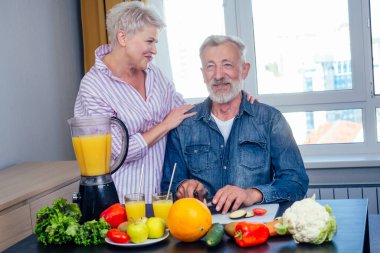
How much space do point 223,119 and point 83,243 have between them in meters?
0.98

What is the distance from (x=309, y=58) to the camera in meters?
3.84

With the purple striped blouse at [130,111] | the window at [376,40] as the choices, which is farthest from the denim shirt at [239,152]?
the window at [376,40]

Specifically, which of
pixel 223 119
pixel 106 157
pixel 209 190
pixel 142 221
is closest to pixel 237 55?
pixel 223 119

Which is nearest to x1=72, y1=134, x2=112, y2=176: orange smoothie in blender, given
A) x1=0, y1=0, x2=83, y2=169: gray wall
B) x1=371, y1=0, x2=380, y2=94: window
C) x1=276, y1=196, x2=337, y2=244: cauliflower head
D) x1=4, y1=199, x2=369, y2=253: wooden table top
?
x1=4, y1=199, x2=369, y2=253: wooden table top

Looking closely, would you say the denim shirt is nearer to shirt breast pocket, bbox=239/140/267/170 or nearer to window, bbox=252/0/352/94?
shirt breast pocket, bbox=239/140/267/170

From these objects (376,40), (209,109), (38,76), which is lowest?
(209,109)

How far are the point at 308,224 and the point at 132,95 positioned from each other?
1251 mm

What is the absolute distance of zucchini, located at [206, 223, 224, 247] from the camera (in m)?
1.48

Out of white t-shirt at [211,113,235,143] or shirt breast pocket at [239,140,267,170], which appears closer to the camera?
shirt breast pocket at [239,140,267,170]

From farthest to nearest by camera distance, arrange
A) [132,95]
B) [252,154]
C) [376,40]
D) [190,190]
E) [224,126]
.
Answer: [376,40] → [132,95] → [224,126] → [252,154] → [190,190]

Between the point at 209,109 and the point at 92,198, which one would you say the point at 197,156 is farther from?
the point at 92,198

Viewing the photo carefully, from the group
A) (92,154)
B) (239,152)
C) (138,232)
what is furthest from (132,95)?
(138,232)

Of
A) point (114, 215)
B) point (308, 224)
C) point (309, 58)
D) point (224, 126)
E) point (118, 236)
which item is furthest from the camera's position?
point (309, 58)

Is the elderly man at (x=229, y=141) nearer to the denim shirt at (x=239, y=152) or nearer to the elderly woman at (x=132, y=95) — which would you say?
the denim shirt at (x=239, y=152)
